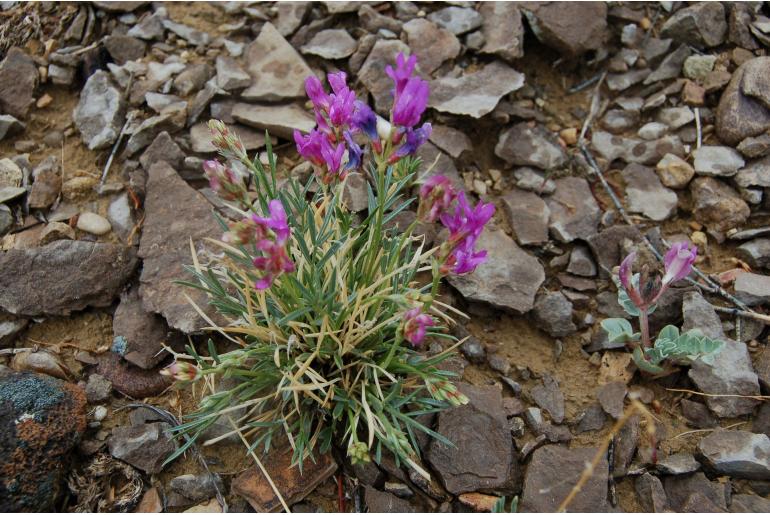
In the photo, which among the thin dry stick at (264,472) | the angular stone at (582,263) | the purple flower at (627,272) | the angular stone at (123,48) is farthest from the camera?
the angular stone at (123,48)

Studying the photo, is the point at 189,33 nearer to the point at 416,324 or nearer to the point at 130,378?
the point at 130,378

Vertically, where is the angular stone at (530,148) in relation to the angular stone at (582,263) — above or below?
above

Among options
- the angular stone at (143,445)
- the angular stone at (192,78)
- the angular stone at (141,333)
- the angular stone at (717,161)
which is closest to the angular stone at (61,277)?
the angular stone at (141,333)

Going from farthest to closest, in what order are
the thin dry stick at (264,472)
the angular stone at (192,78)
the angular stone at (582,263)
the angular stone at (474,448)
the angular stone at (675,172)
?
the angular stone at (192,78), the angular stone at (675,172), the angular stone at (582,263), the angular stone at (474,448), the thin dry stick at (264,472)

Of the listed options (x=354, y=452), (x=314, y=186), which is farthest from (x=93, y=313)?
(x=354, y=452)

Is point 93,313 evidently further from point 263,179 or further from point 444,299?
point 444,299

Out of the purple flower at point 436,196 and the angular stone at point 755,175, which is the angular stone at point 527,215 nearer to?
the angular stone at point 755,175
